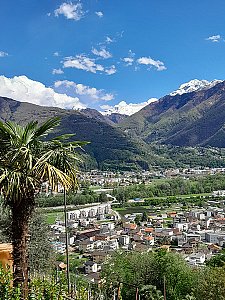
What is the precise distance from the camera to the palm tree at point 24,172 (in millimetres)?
3936

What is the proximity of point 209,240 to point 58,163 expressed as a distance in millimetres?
43380

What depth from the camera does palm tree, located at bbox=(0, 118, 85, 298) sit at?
12.9ft

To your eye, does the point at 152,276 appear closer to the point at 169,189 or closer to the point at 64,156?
the point at 64,156

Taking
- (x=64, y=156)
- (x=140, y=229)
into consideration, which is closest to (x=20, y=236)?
(x=64, y=156)

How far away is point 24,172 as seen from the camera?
3.99 meters

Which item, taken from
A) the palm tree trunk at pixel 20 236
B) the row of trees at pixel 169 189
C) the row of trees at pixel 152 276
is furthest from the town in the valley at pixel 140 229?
the palm tree trunk at pixel 20 236

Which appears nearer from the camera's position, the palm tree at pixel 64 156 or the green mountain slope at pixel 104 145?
the palm tree at pixel 64 156

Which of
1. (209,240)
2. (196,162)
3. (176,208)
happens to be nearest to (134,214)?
(176,208)

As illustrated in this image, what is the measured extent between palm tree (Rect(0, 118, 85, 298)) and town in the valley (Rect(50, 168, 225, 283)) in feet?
77.7

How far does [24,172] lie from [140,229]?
46.3m

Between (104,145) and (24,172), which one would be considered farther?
(104,145)

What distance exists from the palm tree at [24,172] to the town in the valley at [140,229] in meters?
23.7

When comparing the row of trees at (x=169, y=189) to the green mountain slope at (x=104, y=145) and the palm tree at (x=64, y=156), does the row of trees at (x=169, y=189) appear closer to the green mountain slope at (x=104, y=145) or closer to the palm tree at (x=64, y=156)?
the green mountain slope at (x=104, y=145)

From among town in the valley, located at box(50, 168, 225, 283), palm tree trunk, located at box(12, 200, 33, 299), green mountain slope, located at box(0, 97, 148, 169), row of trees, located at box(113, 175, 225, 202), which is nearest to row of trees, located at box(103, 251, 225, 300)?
palm tree trunk, located at box(12, 200, 33, 299)
